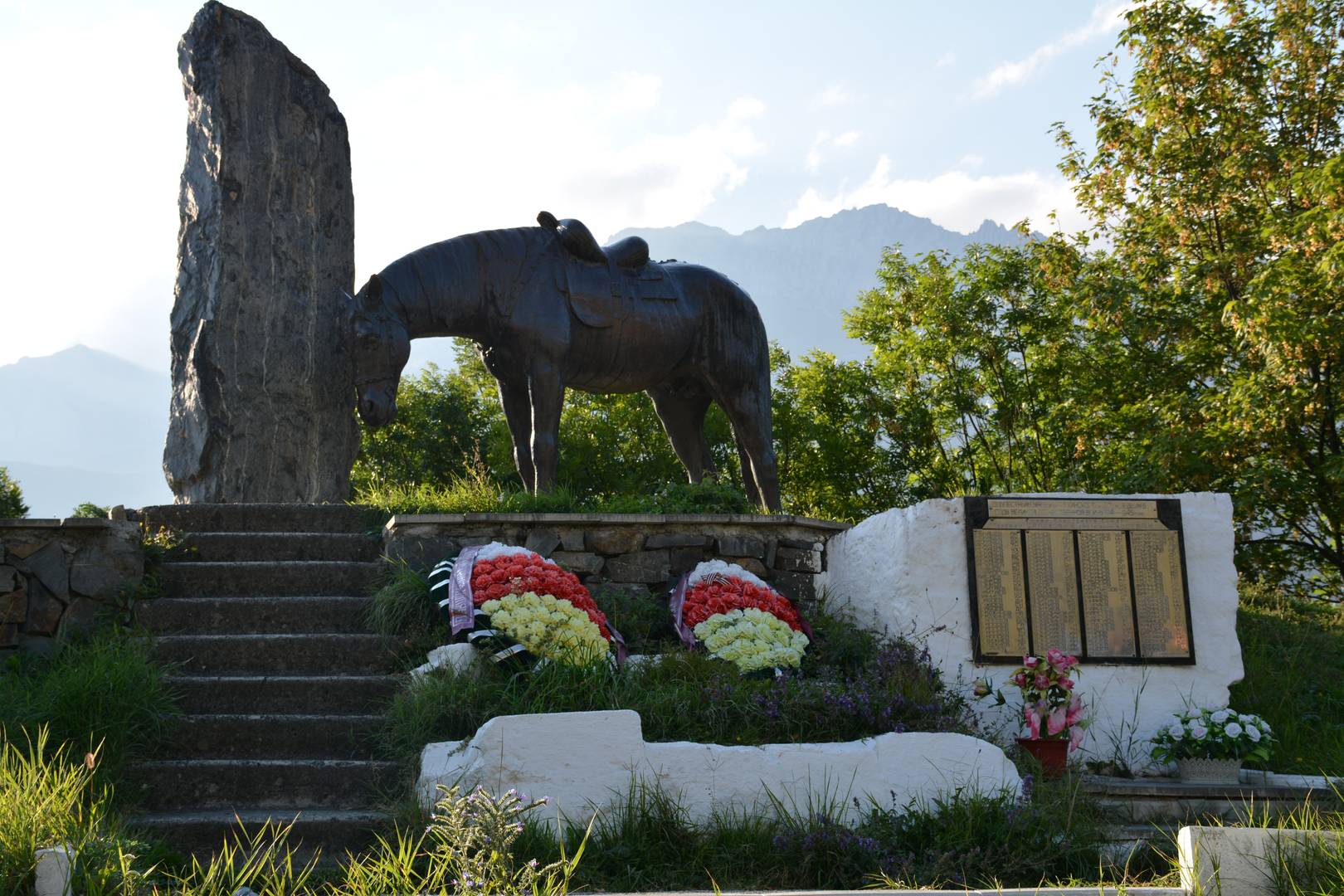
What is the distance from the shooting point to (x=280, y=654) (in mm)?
6180

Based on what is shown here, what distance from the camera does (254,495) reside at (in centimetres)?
852

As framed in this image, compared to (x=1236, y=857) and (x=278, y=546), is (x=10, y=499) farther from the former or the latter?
(x=1236, y=857)

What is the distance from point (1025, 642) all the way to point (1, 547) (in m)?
5.69

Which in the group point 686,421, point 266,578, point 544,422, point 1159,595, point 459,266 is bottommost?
point 1159,595

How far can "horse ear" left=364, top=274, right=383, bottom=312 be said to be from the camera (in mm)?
7773

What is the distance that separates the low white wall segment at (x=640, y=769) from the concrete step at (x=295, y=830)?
283 mm

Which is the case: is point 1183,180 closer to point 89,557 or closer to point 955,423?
point 955,423

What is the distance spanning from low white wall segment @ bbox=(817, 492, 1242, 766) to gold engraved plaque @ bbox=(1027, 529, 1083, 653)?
21 cm

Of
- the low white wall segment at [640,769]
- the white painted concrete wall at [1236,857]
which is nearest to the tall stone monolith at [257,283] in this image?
the low white wall segment at [640,769]

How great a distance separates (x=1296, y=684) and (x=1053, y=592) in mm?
2321

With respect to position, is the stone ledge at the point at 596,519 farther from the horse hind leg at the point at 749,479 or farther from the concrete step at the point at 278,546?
the horse hind leg at the point at 749,479

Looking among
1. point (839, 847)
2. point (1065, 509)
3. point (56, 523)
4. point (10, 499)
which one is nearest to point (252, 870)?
point (839, 847)

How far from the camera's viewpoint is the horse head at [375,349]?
7.76 m

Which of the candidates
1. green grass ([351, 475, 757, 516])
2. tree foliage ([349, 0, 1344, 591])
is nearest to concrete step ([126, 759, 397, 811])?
green grass ([351, 475, 757, 516])
